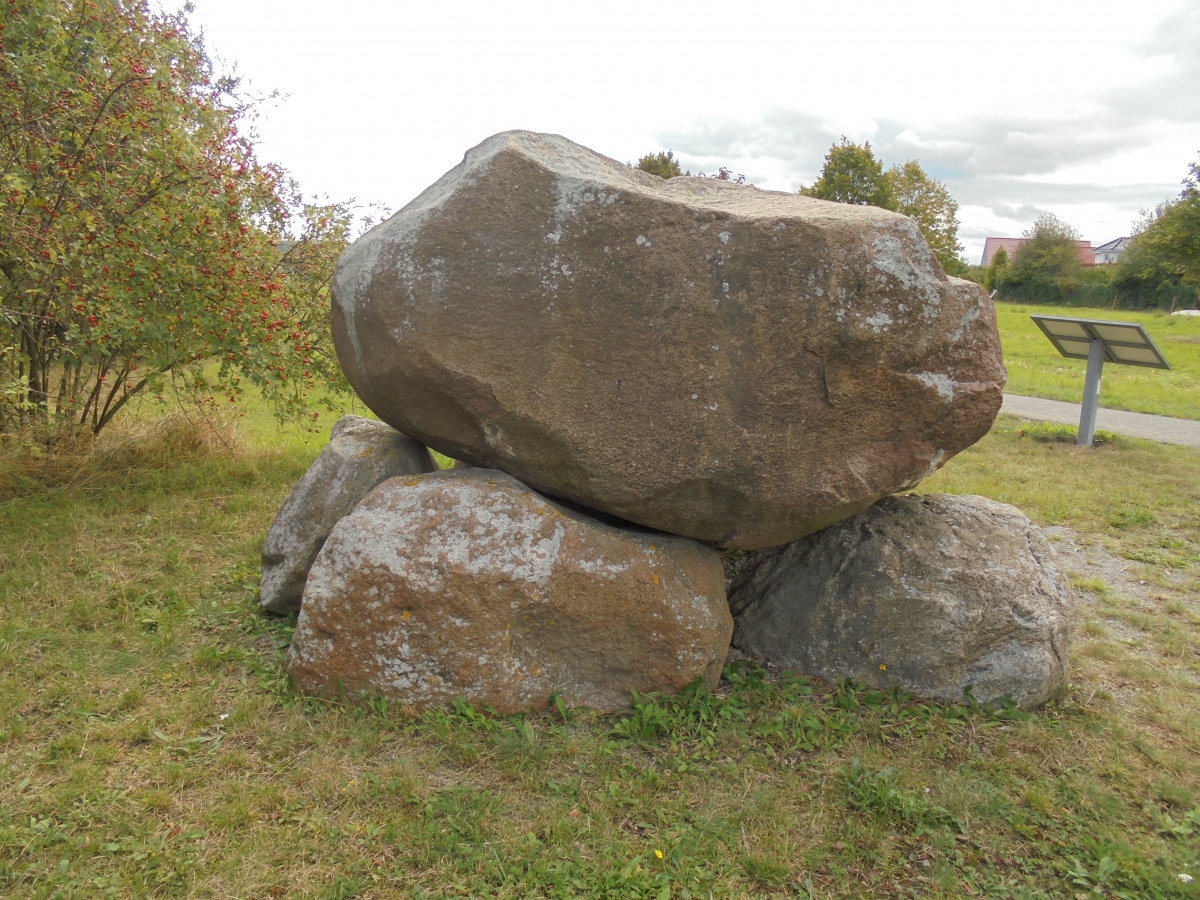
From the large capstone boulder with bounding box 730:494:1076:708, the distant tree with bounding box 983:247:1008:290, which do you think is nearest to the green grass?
the large capstone boulder with bounding box 730:494:1076:708

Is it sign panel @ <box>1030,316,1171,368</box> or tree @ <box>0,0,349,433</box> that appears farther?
sign panel @ <box>1030,316,1171,368</box>

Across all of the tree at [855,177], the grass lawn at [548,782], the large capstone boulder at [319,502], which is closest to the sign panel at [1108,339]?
the grass lawn at [548,782]

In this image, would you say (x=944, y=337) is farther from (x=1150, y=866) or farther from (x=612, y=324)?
(x=1150, y=866)

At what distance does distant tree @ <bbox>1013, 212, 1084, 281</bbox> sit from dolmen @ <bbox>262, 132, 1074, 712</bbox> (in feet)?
140

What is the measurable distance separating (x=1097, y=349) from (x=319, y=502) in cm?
896

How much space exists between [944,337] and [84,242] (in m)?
5.79

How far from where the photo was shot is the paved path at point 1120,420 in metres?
10.7

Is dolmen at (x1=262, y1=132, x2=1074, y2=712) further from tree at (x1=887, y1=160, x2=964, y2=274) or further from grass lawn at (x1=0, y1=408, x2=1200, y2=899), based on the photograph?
tree at (x1=887, y1=160, x2=964, y2=274)

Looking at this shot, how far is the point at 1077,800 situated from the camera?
3.50 meters

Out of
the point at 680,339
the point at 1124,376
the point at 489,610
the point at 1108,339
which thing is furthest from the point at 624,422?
the point at 1124,376

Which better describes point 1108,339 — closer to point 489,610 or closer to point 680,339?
point 680,339

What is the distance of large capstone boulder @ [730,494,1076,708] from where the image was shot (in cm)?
414

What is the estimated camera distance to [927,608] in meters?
4.16

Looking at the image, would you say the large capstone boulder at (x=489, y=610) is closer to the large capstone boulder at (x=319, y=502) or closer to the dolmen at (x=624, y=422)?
the dolmen at (x=624, y=422)
